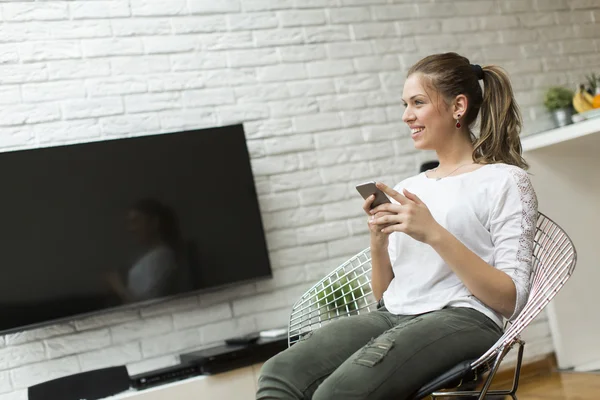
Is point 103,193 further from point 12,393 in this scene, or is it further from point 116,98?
point 12,393

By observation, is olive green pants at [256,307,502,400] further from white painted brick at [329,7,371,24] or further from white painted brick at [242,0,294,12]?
white painted brick at [329,7,371,24]

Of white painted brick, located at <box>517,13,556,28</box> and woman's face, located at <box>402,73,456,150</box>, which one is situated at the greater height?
white painted brick, located at <box>517,13,556,28</box>

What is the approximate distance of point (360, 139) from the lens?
3607mm

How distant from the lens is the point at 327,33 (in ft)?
11.9

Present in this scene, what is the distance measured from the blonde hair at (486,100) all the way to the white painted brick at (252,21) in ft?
5.24

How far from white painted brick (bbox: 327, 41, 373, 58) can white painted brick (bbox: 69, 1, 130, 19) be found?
928 mm

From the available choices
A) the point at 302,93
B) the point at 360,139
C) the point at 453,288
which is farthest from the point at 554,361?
the point at 453,288

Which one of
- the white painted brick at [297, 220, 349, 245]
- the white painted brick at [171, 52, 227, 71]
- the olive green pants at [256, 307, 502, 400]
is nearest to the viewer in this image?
→ the olive green pants at [256, 307, 502, 400]

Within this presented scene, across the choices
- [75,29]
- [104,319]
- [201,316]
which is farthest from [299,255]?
[75,29]

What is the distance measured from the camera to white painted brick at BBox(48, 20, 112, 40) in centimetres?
314

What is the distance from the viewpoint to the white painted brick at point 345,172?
11.5ft

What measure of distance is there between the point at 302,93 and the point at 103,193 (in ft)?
3.31

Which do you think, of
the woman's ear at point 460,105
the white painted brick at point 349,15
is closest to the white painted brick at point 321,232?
the white painted brick at point 349,15

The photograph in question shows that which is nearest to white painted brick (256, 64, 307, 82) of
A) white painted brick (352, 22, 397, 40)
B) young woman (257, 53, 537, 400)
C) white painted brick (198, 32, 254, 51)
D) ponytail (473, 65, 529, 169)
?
white painted brick (198, 32, 254, 51)
